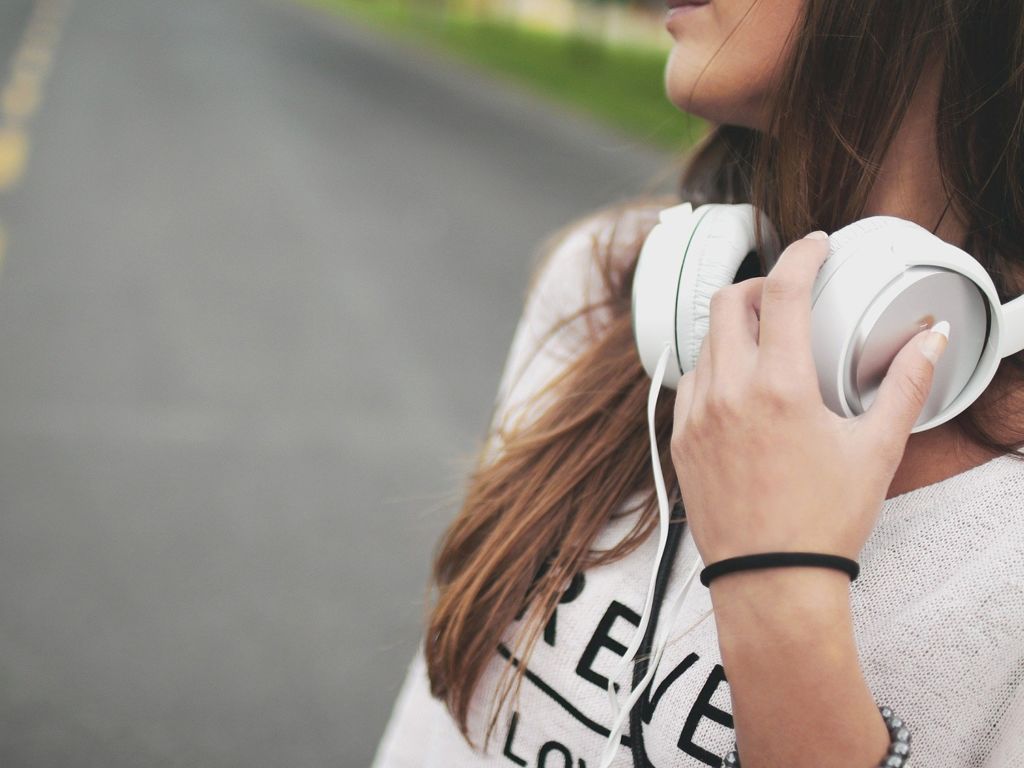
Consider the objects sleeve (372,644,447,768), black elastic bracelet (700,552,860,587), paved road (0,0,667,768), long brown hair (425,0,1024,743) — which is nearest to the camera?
black elastic bracelet (700,552,860,587)

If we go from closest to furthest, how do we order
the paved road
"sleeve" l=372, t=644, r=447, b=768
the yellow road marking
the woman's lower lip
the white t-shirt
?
the white t-shirt, the woman's lower lip, "sleeve" l=372, t=644, r=447, b=768, the paved road, the yellow road marking

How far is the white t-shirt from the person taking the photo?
0.95 metres

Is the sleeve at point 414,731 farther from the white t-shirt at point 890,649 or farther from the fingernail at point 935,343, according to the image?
the fingernail at point 935,343

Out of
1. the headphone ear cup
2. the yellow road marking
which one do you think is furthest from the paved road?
the headphone ear cup

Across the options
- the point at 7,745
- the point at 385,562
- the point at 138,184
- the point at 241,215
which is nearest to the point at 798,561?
the point at 7,745

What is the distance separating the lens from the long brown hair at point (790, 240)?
1.05 metres

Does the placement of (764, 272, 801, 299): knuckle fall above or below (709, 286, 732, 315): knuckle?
below

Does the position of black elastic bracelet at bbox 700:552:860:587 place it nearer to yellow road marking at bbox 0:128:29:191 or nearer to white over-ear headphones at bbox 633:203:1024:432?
white over-ear headphones at bbox 633:203:1024:432

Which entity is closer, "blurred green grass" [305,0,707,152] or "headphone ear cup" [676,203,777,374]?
"headphone ear cup" [676,203,777,374]

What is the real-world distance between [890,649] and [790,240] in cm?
44

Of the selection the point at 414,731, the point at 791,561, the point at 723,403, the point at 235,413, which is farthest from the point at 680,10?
the point at 235,413

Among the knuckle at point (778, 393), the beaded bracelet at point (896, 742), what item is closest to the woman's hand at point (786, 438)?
the knuckle at point (778, 393)

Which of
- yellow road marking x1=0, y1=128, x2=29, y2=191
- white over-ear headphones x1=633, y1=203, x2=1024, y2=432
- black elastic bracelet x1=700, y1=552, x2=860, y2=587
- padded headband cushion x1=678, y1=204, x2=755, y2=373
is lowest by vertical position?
black elastic bracelet x1=700, y1=552, x2=860, y2=587

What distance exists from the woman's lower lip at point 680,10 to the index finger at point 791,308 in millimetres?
418
